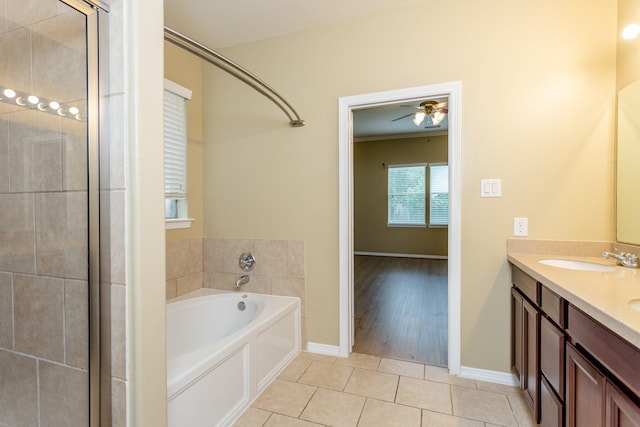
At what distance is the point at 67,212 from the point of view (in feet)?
3.34

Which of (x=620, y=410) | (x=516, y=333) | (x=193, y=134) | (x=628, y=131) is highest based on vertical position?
(x=193, y=134)

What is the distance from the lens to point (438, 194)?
661 cm

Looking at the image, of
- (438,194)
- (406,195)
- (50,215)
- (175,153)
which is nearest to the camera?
(50,215)

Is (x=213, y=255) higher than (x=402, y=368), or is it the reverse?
(x=213, y=255)

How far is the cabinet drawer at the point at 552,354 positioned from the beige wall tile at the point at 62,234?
1.77m

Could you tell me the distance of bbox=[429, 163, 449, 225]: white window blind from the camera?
6547 mm

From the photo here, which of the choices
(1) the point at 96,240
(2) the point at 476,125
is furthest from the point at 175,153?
(2) the point at 476,125

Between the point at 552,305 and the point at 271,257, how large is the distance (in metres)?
1.96

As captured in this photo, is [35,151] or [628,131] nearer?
[35,151]

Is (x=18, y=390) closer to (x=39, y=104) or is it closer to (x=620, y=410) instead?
(x=39, y=104)

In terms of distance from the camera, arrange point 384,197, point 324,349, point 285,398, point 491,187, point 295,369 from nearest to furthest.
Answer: point 285,398
point 491,187
point 295,369
point 324,349
point 384,197

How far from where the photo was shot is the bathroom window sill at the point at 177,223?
2.49 m

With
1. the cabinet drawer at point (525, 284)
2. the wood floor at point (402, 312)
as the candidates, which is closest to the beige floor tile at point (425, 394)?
the wood floor at point (402, 312)

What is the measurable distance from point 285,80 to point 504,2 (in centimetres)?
165
